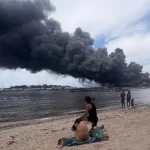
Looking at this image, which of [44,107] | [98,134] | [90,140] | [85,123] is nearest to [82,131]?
[85,123]

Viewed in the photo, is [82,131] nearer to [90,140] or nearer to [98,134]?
[90,140]

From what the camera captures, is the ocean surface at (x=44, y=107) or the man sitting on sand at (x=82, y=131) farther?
the ocean surface at (x=44, y=107)

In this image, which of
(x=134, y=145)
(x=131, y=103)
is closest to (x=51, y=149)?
(x=134, y=145)

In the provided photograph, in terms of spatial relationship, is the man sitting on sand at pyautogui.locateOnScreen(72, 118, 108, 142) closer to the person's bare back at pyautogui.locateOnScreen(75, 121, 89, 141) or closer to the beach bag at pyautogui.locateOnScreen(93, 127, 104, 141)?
the person's bare back at pyautogui.locateOnScreen(75, 121, 89, 141)

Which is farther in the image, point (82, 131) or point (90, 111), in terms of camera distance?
point (90, 111)

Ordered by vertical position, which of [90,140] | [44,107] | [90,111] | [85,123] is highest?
[90,111]

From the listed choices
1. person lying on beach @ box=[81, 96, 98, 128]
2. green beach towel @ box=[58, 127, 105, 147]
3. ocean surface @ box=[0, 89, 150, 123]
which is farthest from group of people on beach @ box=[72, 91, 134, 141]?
ocean surface @ box=[0, 89, 150, 123]

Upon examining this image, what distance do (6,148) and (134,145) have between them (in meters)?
6.16

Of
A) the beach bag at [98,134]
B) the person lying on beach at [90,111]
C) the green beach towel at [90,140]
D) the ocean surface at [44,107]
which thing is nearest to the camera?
the green beach towel at [90,140]

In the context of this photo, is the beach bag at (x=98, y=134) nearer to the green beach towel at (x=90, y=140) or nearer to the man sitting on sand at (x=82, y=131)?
the green beach towel at (x=90, y=140)

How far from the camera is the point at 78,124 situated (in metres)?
11.3

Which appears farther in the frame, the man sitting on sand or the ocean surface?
the ocean surface

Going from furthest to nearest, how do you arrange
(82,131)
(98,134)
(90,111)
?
(90,111) < (98,134) < (82,131)

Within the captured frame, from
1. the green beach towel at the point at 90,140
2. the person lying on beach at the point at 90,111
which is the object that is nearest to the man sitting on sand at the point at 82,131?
the green beach towel at the point at 90,140
